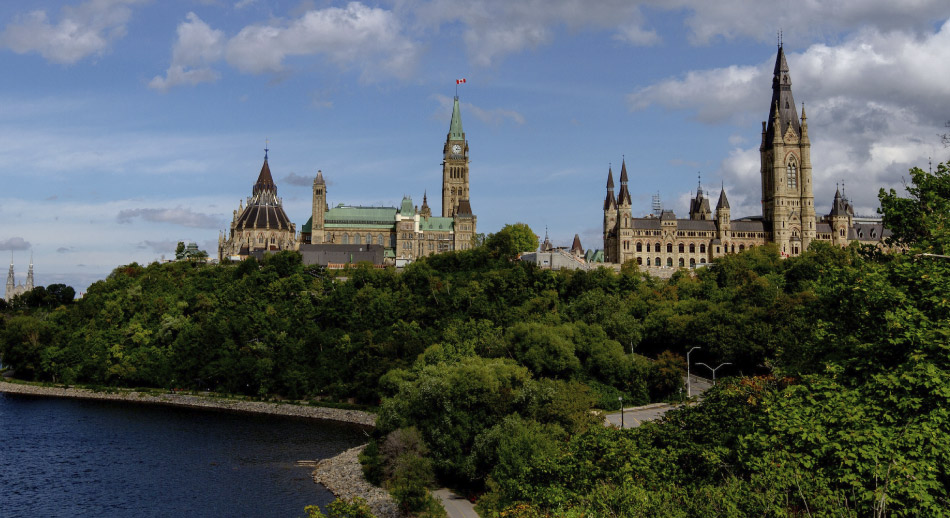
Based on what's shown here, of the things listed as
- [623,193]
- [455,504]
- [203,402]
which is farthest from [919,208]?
[623,193]

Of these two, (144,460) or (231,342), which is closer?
(144,460)

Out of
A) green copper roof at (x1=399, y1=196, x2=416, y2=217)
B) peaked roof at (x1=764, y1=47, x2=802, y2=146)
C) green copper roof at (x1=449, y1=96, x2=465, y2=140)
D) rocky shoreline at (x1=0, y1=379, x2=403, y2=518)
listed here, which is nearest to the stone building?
green copper roof at (x1=399, y1=196, x2=416, y2=217)

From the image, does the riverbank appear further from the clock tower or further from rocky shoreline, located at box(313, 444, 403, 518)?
the clock tower

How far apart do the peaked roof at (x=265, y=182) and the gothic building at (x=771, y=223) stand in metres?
65.4

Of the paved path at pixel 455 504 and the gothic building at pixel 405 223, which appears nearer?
the paved path at pixel 455 504

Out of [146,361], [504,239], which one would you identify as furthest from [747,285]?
[146,361]

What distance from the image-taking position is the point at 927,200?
31.0 metres

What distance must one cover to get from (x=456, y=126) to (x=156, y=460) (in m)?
121

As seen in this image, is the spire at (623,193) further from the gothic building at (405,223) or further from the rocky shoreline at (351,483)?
the rocky shoreline at (351,483)

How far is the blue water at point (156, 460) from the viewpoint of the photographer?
1791 inches

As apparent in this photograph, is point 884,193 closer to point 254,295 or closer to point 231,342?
point 231,342

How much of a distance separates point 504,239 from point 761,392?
252 ft

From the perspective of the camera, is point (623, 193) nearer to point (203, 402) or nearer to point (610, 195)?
point (610, 195)

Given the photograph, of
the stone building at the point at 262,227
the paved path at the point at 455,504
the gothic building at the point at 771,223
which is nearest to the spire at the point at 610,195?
the gothic building at the point at 771,223
